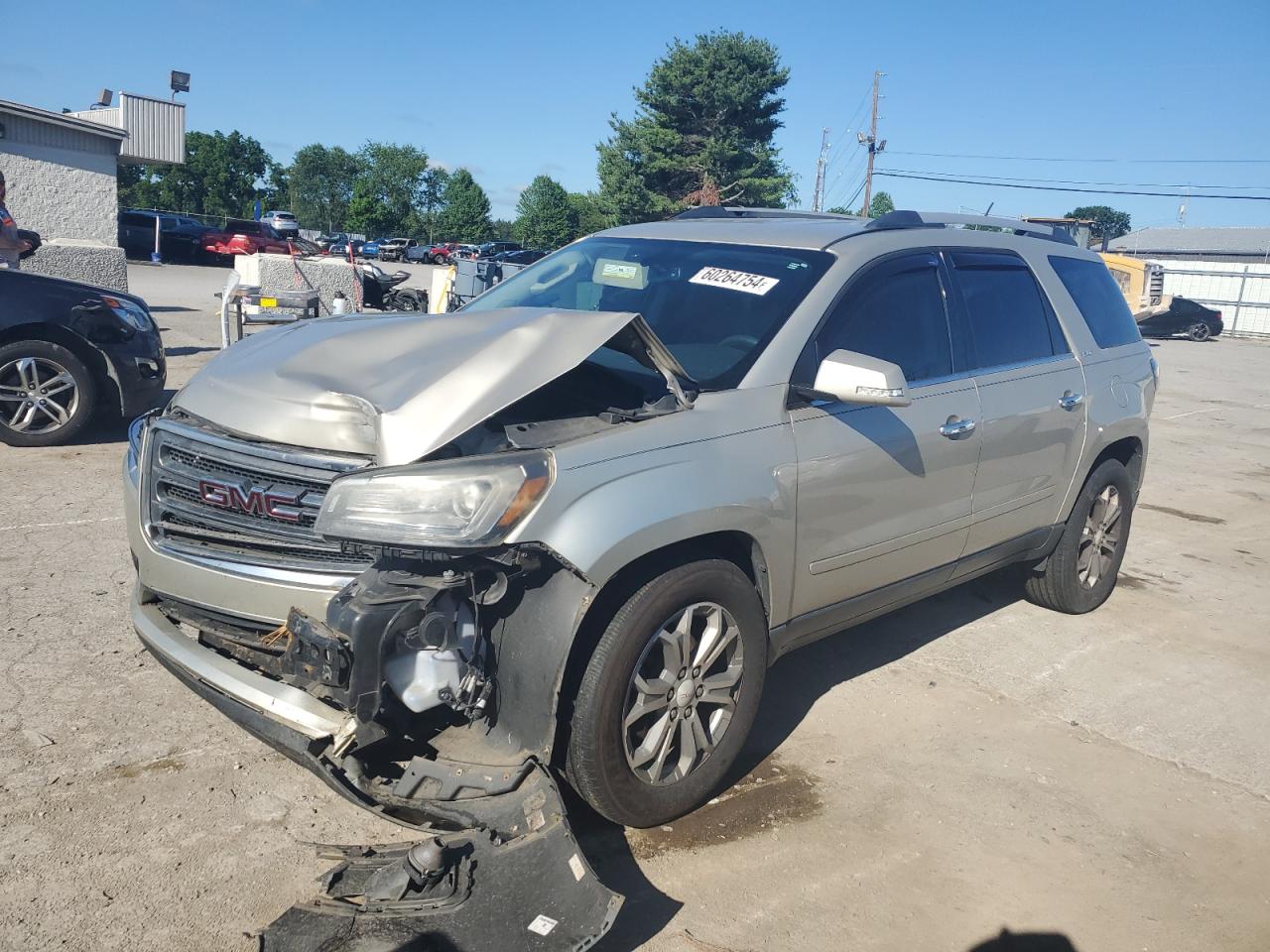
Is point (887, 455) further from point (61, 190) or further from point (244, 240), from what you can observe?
point (244, 240)

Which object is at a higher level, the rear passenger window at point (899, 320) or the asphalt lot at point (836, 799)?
the rear passenger window at point (899, 320)

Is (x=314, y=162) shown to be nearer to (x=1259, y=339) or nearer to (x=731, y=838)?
(x=1259, y=339)

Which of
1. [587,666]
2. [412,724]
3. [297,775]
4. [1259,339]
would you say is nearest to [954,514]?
[587,666]

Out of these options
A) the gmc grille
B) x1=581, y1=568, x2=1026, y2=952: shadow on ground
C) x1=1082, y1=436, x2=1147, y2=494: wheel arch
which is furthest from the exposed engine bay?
x1=1082, y1=436, x2=1147, y2=494: wheel arch

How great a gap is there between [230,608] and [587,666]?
44.4 inches

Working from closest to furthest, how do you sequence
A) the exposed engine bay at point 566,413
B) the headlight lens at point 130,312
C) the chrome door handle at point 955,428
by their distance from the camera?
1. the exposed engine bay at point 566,413
2. the chrome door handle at point 955,428
3. the headlight lens at point 130,312

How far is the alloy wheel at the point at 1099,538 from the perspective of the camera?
5.47 m

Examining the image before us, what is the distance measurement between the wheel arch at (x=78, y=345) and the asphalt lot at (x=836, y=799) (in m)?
1.98

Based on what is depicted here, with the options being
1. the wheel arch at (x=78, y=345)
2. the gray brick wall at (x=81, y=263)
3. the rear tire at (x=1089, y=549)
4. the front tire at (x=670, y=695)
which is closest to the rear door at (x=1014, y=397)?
the rear tire at (x=1089, y=549)

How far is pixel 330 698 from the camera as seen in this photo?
2.86m

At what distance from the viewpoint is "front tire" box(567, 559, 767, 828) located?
295cm

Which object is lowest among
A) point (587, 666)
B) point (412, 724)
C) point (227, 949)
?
point (227, 949)

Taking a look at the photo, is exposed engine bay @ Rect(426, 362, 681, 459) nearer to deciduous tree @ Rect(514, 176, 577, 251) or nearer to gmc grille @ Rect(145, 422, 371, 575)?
gmc grille @ Rect(145, 422, 371, 575)

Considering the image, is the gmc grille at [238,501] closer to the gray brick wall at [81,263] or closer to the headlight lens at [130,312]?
the headlight lens at [130,312]
